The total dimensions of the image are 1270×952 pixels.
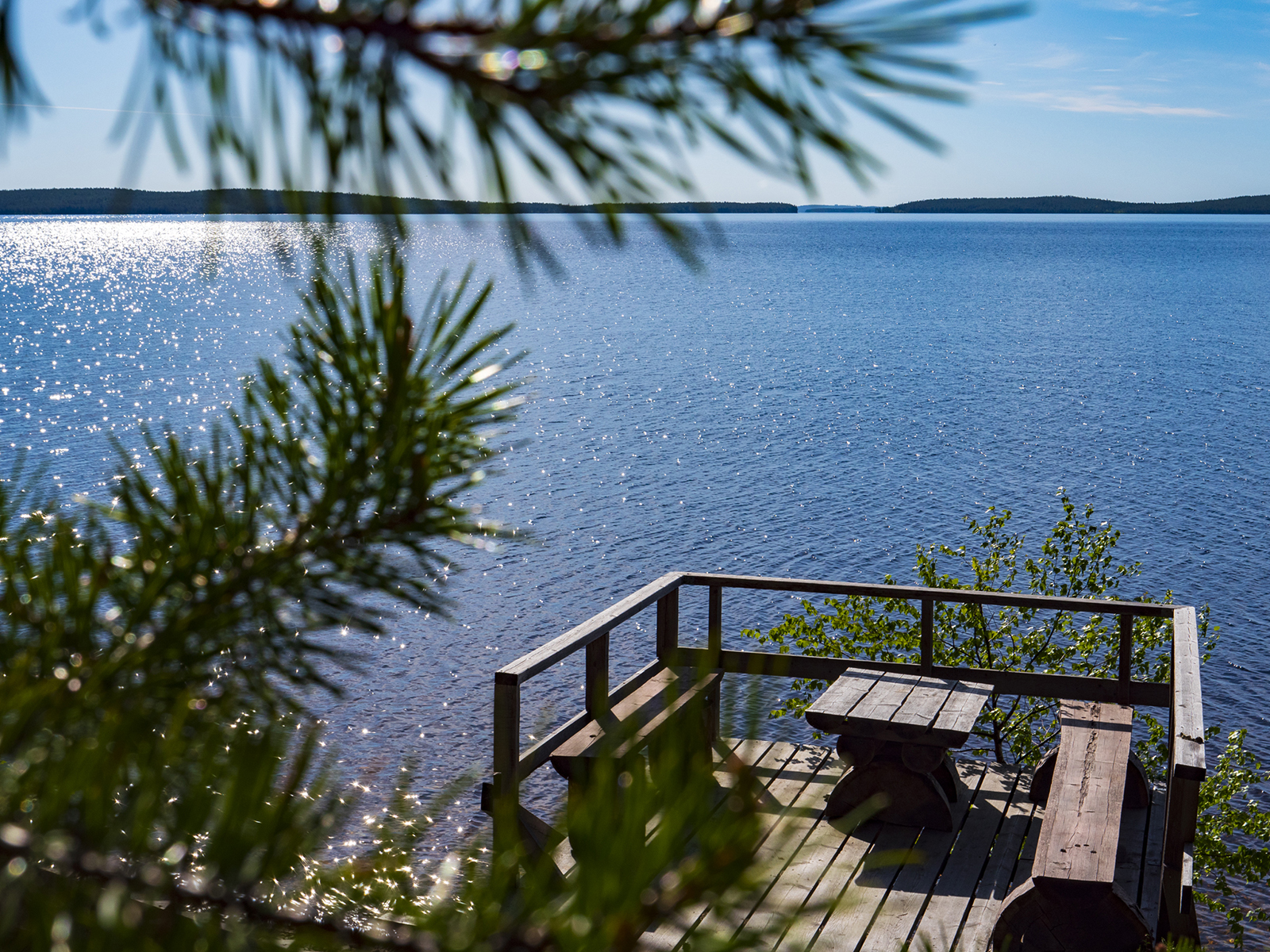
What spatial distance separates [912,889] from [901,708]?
1.04 metres

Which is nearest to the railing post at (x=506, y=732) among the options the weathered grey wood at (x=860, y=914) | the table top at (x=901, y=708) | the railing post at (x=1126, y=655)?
the weathered grey wood at (x=860, y=914)

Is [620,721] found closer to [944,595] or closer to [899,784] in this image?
[899,784]

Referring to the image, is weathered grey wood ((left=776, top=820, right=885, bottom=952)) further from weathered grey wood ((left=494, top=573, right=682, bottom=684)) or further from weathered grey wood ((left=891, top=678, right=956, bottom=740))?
weathered grey wood ((left=494, top=573, right=682, bottom=684))

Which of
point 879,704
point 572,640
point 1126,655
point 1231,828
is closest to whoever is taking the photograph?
point 572,640

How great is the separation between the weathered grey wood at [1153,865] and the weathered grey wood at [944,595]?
3.87ft

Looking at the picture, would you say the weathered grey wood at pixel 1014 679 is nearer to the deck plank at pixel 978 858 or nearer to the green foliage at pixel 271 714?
the deck plank at pixel 978 858

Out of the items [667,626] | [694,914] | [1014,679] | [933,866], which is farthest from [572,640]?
[1014,679]

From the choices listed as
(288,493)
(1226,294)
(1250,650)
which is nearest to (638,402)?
(1250,650)

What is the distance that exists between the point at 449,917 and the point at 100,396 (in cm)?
3612

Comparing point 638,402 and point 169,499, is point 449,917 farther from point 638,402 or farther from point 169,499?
point 638,402

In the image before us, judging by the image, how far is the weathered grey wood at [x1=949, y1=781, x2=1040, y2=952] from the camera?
530 centimetres

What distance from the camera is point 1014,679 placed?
24.0 ft

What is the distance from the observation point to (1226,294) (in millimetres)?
75938

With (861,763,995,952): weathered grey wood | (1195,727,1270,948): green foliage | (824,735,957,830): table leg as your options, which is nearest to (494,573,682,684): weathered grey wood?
(824,735,957,830): table leg
